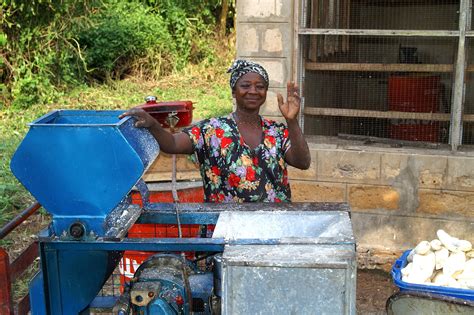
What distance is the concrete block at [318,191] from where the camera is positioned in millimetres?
5461

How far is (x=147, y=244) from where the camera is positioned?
2277 mm

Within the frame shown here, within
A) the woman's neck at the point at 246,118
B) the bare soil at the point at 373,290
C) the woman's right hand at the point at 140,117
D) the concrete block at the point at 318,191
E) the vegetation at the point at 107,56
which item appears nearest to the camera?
the woman's right hand at the point at 140,117

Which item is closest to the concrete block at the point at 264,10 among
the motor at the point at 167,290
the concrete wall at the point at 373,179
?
the concrete wall at the point at 373,179

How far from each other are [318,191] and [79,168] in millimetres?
→ 3497

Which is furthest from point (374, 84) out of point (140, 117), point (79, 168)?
point (79, 168)

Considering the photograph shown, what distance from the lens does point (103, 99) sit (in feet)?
38.7

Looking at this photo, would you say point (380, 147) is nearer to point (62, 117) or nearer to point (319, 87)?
point (319, 87)

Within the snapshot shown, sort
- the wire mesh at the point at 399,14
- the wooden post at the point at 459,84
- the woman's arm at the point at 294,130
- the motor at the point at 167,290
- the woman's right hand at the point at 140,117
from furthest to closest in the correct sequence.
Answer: the wire mesh at the point at 399,14
the wooden post at the point at 459,84
the woman's arm at the point at 294,130
the woman's right hand at the point at 140,117
the motor at the point at 167,290

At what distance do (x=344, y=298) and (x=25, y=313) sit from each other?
5.05 feet

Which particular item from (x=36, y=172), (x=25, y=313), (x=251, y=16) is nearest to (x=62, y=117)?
(x=36, y=172)

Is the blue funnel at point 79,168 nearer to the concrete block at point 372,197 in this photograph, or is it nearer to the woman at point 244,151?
the woman at point 244,151

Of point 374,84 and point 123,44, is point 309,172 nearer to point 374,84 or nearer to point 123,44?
point 374,84

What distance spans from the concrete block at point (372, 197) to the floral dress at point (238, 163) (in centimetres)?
227

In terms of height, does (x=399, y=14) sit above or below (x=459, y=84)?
above
